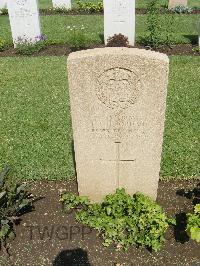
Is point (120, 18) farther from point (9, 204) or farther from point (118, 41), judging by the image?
point (9, 204)

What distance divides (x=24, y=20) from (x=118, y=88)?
9.21m

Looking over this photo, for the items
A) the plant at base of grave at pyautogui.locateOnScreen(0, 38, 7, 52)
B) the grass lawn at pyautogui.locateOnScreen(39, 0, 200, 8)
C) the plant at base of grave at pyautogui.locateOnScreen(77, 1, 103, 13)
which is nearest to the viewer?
the plant at base of grave at pyautogui.locateOnScreen(0, 38, 7, 52)

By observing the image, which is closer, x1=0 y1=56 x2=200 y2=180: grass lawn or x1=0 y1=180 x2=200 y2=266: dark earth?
x1=0 y1=180 x2=200 y2=266: dark earth

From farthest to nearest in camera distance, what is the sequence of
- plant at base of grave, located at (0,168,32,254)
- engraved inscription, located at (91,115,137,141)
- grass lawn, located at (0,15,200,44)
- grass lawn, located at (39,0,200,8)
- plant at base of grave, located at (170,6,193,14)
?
1. grass lawn, located at (39,0,200,8)
2. plant at base of grave, located at (170,6,193,14)
3. grass lawn, located at (0,15,200,44)
4. plant at base of grave, located at (0,168,32,254)
5. engraved inscription, located at (91,115,137,141)

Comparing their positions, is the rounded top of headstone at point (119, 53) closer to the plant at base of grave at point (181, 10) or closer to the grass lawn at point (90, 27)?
the grass lawn at point (90, 27)

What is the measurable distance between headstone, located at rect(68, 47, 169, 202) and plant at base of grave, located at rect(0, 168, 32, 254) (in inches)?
30.6

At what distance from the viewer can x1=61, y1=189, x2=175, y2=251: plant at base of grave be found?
414cm

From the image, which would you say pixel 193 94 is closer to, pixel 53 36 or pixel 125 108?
pixel 125 108

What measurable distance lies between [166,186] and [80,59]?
256 cm

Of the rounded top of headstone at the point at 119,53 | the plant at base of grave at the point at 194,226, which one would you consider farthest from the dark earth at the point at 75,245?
the rounded top of headstone at the point at 119,53

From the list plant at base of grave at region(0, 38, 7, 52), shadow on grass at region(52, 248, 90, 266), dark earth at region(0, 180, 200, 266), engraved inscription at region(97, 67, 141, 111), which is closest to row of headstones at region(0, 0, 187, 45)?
plant at base of grave at region(0, 38, 7, 52)

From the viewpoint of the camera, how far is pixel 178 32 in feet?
44.1

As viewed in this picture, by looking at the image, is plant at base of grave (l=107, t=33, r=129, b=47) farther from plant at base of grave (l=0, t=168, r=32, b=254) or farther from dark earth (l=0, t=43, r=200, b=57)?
plant at base of grave (l=0, t=168, r=32, b=254)

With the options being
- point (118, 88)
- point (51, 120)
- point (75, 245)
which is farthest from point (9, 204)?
point (51, 120)
